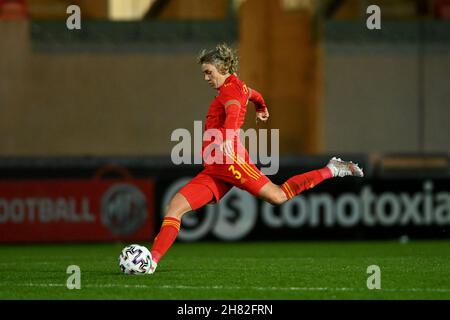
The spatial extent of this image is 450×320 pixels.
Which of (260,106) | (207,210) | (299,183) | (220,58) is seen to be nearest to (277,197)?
(299,183)

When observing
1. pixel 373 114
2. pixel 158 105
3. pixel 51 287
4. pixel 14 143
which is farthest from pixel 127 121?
pixel 51 287

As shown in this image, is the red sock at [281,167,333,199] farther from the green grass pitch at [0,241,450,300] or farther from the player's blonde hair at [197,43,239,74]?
the player's blonde hair at [197,43,239,74]

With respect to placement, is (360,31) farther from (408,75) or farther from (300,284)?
(300,284)

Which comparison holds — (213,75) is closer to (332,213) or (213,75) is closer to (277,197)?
(277,197)

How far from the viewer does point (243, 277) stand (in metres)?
9.70

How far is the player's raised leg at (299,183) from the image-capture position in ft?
32.5

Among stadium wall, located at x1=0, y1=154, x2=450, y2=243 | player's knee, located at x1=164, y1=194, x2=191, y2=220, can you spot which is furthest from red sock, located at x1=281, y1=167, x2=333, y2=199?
stadium wall, located at x1=0, y1=154, x2=450, y2=243

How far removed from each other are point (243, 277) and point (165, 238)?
31.4 inches

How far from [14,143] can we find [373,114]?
8.59m

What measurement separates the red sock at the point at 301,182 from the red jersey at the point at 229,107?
0.80 meters

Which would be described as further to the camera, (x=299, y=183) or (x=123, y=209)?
(x=123, y=209)

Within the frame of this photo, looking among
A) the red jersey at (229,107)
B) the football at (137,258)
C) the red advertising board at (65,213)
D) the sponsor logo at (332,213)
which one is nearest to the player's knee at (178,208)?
the football at (137,258)

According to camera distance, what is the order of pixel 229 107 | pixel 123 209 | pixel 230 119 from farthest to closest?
pixel 123 209
pixel 229 107
pixel 230 119

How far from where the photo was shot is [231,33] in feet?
82.5
